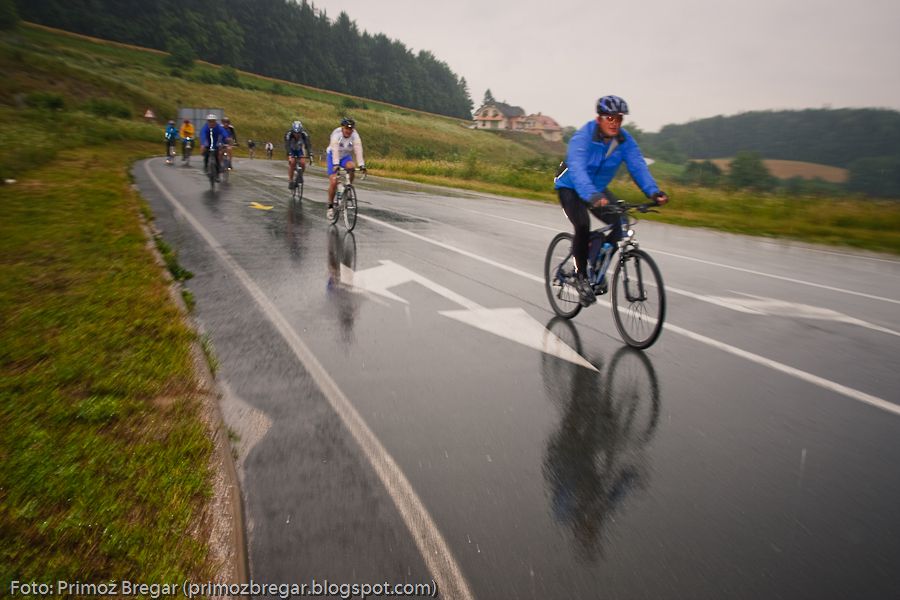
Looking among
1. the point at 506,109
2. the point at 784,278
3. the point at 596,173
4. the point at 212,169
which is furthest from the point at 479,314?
the point at 506,109

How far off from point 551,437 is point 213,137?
16.7 metres

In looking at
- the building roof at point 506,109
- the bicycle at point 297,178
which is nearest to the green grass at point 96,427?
the bicycle at point 297,178

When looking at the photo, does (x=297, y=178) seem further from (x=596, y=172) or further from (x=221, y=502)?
(x=221, y=502)

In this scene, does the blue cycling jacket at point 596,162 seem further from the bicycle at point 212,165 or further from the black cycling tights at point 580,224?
the bicycle at point 212,165

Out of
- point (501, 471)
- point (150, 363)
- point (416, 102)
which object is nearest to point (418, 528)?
point (501, 471)

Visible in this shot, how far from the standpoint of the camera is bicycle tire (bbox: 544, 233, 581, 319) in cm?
574

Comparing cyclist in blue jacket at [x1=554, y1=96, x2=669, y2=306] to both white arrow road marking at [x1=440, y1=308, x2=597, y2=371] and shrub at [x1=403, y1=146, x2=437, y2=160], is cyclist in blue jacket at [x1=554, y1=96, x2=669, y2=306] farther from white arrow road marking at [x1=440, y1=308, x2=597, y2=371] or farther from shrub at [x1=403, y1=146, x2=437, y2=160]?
shrub at [x1=403, y1=146, x2=437, y2=160]

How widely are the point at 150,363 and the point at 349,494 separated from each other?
2103mm

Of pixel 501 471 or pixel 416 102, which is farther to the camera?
pixel 416 102

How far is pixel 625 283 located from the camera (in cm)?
515

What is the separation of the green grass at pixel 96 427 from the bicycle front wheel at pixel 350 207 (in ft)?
15.9

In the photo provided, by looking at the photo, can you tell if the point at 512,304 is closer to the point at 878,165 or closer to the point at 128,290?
the point at 128,290

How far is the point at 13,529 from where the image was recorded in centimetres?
201

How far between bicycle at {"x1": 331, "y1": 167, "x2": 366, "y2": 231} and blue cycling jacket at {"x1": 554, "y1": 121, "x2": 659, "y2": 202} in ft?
19.6
